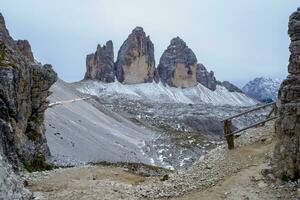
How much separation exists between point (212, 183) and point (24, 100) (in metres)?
15.6

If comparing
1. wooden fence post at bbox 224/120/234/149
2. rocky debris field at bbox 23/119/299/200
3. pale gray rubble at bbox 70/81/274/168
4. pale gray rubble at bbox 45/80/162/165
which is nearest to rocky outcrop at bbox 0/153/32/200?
rocky debris field at bbox 23/119/299/200

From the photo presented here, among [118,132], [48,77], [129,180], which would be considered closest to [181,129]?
[118,132]

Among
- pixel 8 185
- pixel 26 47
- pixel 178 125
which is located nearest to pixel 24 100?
pixel 8 185

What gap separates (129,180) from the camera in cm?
2620

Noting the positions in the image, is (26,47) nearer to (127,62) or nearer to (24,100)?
(24,100)

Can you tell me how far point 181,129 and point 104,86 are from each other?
77121 millimetres

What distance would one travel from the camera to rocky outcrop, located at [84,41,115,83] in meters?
180

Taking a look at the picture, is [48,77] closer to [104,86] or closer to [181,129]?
[181,129]

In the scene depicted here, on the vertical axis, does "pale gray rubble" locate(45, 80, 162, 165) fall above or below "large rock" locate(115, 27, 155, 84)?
below

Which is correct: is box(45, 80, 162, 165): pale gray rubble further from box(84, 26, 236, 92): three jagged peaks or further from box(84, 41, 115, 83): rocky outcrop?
box(84, 26, 236, 92): three jagged peaks

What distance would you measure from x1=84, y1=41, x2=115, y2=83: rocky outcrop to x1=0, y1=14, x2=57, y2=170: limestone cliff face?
473 feet

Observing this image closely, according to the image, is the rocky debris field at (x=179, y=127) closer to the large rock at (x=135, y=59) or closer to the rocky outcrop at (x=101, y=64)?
the rocky outcrop at (x=101, y=64)

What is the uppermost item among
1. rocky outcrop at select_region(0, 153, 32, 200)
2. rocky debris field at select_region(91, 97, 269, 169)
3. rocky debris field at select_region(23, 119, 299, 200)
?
rocky outcrop at select_region(0, 153, 32, 200)

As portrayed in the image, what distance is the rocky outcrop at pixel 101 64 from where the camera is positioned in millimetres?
180125
